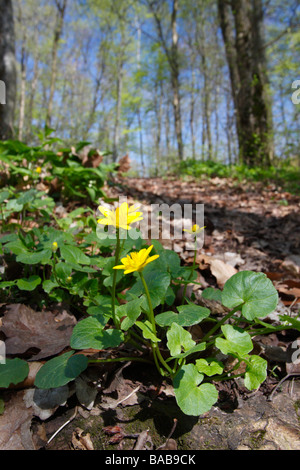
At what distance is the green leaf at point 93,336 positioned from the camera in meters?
0.72

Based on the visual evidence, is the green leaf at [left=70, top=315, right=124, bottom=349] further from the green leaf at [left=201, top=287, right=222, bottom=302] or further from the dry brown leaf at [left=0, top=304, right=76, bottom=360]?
the green leaf at [left=201, top=287, right=222, bottom=302]

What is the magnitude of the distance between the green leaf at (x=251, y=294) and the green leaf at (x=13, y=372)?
63 centimetres

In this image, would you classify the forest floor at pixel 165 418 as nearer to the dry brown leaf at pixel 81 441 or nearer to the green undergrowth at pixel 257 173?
the dry brown leaf at pixel 81 441

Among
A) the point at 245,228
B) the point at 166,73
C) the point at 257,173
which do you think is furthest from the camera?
the point at 166,73

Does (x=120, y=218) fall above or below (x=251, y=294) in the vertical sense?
above

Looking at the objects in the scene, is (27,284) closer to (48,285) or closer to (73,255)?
(48,285)

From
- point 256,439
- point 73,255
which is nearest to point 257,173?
point 73,255

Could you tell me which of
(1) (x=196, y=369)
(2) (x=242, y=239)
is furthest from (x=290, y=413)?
(2) (x=242, y=239)

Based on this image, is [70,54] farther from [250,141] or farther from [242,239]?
[242,239]

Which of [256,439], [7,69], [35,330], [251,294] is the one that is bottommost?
[256,439]

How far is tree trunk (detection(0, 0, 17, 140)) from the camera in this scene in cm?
356

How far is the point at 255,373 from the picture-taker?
749 mm

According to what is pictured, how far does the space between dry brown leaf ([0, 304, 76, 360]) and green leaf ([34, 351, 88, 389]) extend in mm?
155

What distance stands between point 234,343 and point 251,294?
16 cm
